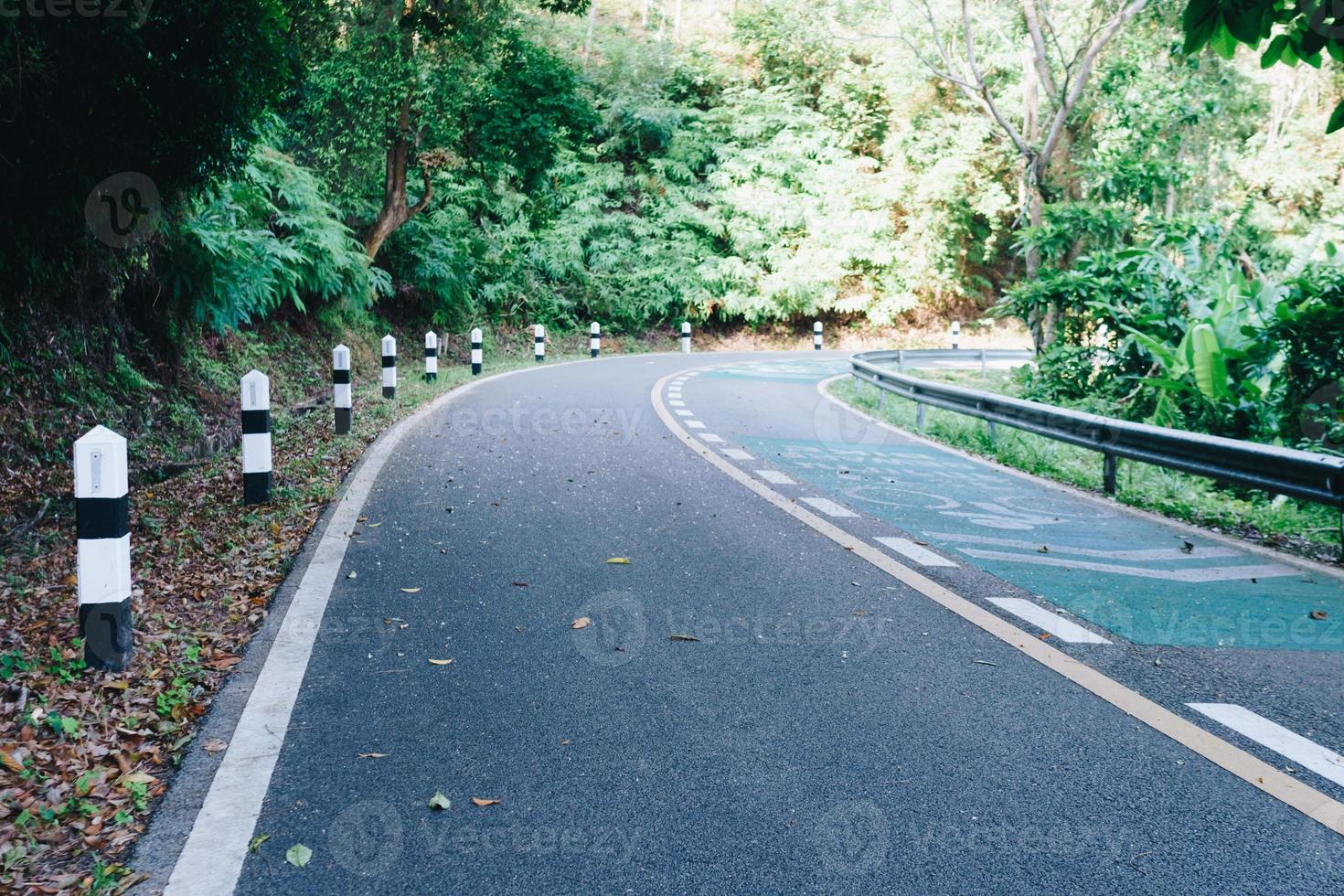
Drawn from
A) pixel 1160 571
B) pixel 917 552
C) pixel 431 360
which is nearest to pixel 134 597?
pixel 917 552

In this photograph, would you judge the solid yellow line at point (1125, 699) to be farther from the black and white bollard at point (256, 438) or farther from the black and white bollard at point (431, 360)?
the black and white bollard at point (431, 360)

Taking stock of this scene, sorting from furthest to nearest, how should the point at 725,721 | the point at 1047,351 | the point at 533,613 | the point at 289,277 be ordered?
1. the point at 1047,351
2. the point at 289,277
3. the point at 533,613
4. the point at 725,721

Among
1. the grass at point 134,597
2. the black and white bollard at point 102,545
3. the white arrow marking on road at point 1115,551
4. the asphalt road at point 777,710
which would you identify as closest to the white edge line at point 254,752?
the asphalt road at point 777,710

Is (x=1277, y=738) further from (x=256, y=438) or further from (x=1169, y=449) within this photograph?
(x=256, y=438)

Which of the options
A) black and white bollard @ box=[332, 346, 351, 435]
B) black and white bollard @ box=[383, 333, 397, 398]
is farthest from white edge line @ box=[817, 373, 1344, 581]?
black and white bollard @ box=[383, 333, 397, 398]

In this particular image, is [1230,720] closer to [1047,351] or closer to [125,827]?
[125,827]

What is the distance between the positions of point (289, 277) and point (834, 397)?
862 cm

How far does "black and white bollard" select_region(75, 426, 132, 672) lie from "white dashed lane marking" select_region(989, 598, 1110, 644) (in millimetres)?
4021

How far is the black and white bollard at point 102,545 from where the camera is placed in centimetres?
431

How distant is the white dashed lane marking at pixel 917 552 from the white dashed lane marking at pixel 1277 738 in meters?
2.37

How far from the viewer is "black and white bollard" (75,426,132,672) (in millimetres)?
4309

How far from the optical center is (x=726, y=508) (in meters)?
8.16

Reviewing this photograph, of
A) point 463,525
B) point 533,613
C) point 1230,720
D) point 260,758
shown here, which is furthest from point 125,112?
point 1230,720

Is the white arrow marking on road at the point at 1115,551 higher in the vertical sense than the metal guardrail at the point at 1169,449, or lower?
lower
